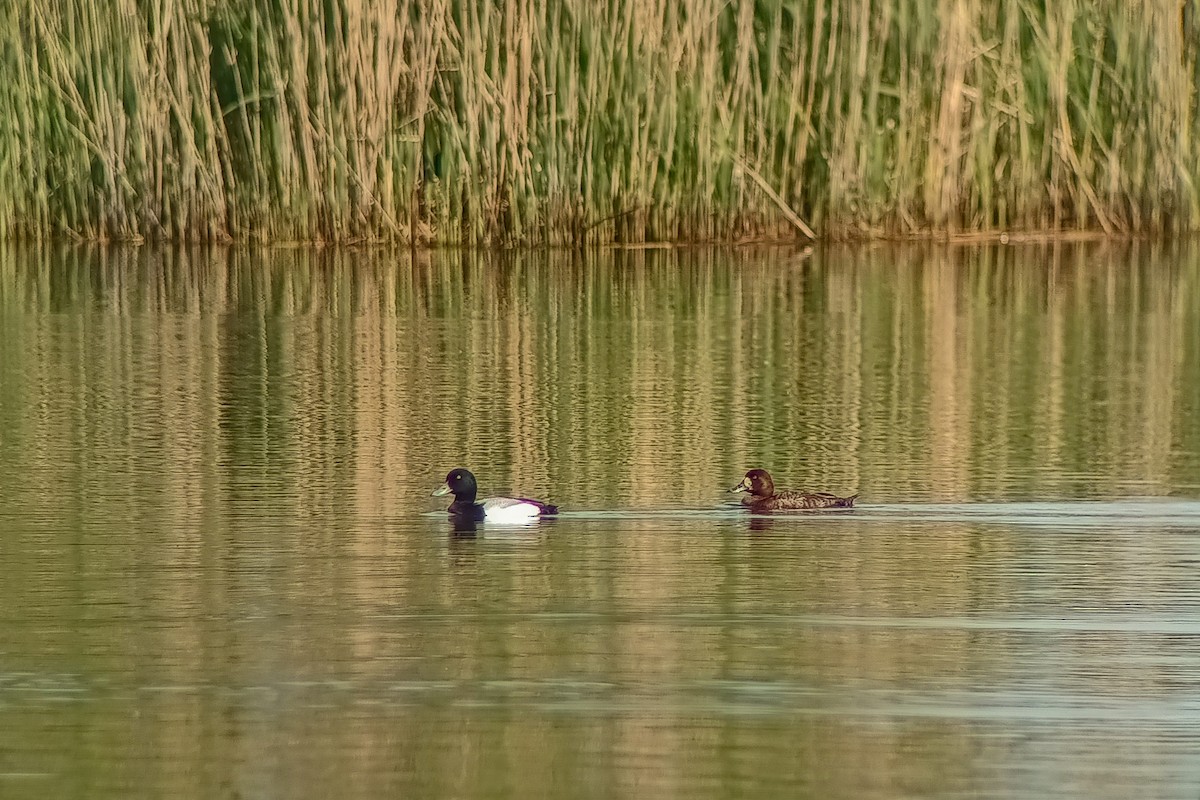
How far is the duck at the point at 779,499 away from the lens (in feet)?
29.1

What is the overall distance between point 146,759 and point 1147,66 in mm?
13937

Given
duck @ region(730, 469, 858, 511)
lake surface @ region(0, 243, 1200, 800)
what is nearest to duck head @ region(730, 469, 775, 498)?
duck @ region(730, 469, 858, 511)

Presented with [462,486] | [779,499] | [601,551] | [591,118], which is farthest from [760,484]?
[591,118]

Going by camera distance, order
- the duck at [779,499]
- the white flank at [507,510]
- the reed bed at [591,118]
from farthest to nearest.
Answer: the reed bed at [591,118] → the duck at [779,499] → the white flank at [507,510]

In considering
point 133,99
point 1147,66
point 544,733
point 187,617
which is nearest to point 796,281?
point 1147,66

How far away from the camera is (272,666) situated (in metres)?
6.66

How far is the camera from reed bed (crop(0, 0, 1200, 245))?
→ 58.4 feet

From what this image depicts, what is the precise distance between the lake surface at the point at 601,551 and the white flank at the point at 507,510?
107mm

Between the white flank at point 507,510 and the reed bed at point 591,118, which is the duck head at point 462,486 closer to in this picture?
the white flank at point 507,510

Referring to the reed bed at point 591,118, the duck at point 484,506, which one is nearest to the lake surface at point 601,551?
the duck at point 484,506

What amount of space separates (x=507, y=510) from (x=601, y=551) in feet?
1.92

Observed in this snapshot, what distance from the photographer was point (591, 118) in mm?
17781

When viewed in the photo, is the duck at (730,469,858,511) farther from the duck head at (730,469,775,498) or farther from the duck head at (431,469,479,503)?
the duck head at (431,469,479,503)

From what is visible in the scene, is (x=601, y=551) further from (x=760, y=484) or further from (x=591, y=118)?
(x=591, y=118)
